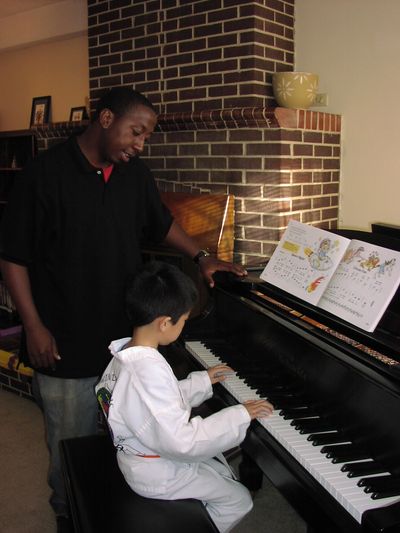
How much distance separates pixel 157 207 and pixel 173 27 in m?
1.66

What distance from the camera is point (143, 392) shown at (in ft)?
4.76

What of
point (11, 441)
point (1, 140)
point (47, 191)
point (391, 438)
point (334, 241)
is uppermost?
point (1, 140)

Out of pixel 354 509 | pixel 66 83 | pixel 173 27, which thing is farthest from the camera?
pixel 66 83

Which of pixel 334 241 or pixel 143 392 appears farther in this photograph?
pixel 334 241

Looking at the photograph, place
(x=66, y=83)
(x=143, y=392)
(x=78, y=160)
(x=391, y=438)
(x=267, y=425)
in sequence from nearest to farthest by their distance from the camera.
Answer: (x=391, y=438) → (x=143, y=392) → (x=267, y=425) → (x=78, y=160) → (x=66, y=83)

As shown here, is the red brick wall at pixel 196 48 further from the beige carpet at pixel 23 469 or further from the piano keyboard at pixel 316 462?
the beige carpet at pixel 23 469

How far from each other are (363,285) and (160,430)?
0.69 m

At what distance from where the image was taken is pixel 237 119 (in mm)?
2994

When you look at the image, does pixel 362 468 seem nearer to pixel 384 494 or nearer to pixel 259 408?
pixel 384 494

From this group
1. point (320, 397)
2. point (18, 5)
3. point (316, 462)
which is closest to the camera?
point (316, 462)

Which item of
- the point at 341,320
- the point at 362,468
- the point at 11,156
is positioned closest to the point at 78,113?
the point at 11,156

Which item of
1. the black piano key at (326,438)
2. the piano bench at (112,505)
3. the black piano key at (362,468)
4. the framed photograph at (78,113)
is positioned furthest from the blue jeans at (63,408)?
the framed photograph at (78,113)

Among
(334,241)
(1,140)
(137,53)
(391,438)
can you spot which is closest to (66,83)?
(1,140)

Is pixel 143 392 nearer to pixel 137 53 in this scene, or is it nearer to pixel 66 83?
pixel 137 53
